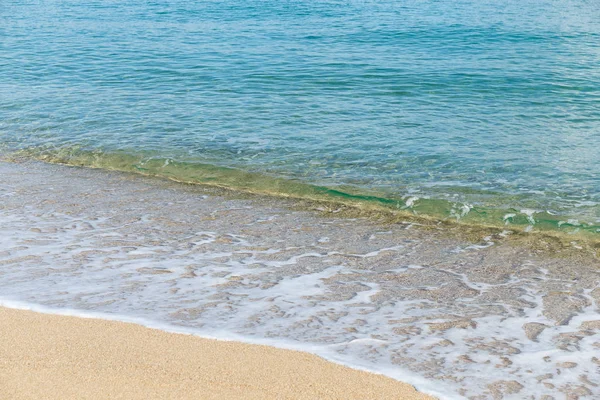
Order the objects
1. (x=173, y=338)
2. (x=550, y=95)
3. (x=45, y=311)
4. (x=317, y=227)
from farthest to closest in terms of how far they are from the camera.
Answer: (x=550, y=95) < (x=317, y=227) < (x=45, y=311) < (x=173, y=338)

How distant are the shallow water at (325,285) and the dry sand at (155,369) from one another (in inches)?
7.2

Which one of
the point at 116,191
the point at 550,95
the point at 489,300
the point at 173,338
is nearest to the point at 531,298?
the point at 489,300

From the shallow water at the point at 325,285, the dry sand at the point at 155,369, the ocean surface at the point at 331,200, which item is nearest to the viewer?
the dry sand at the point at 155,369

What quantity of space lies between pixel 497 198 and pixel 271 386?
15.5 feet

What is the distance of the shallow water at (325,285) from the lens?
421cm

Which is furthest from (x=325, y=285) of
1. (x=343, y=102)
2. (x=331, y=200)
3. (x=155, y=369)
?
(x=343, y=102)

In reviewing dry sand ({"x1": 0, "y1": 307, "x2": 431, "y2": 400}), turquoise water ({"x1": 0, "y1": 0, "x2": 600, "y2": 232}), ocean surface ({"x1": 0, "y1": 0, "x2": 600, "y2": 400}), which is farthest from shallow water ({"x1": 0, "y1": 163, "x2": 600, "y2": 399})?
turquoise water ({"x1": 0, "y1": 0, "x2": 600, "y2": 232})

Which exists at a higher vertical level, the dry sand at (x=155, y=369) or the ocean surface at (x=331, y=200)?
the dry sand at (x=155, y=369)

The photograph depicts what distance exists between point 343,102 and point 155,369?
A: 887 cm

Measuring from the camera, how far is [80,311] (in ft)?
15.2

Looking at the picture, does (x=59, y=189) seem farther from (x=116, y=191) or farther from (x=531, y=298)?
(x=531, y=298)

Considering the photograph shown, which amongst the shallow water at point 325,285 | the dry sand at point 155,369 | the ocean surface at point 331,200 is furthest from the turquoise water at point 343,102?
the dry sand at point 155,369

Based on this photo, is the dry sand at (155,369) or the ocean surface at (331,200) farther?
the ocean surface at (331,200)

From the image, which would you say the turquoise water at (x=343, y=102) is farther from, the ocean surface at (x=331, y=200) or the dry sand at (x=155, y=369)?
the dry sand at (x=155, y=369)
